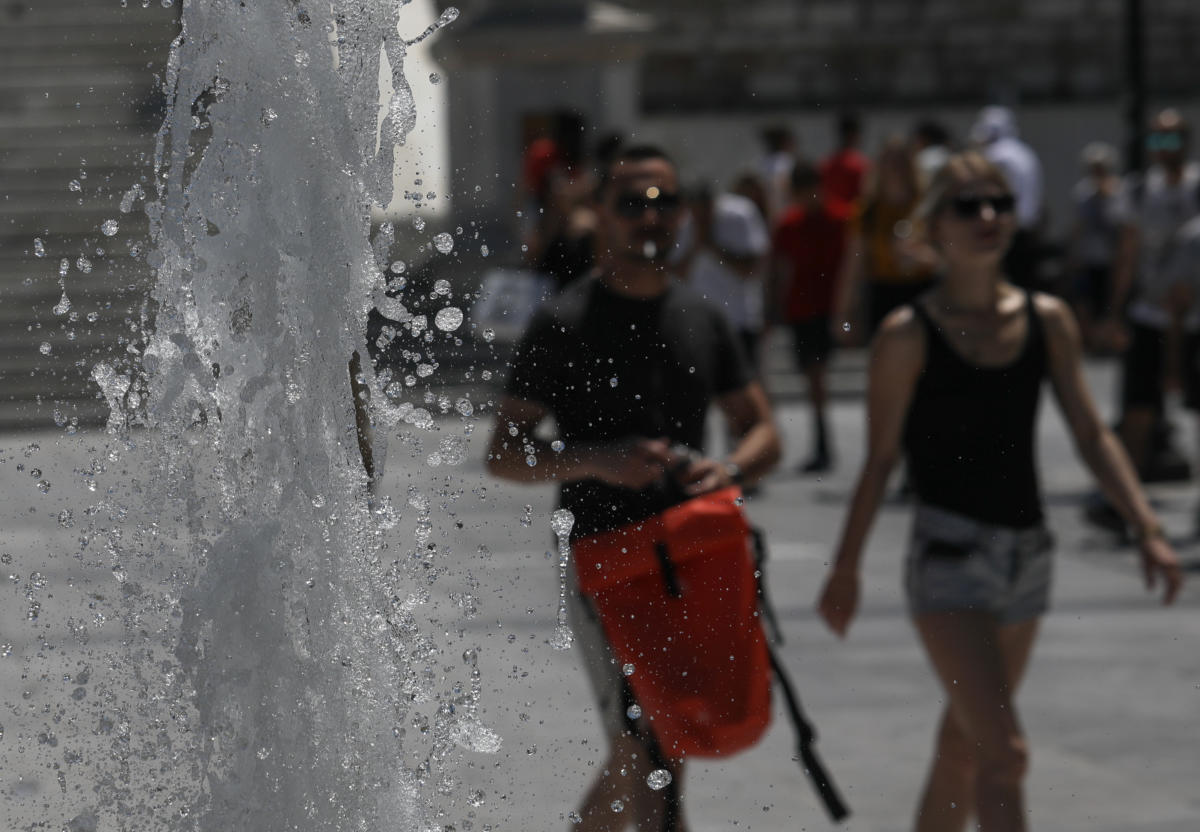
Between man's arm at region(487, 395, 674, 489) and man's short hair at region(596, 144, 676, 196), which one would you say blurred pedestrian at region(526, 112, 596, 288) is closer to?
man's short hair at region(596, 144, 676, 196)

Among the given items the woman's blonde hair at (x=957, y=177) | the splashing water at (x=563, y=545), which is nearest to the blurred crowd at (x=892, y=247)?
the woman's blonde hair at (x=957, y=177)

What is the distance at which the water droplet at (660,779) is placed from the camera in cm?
370

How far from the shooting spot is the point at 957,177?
4.47 meters

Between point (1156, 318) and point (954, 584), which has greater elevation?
point (954, 584)

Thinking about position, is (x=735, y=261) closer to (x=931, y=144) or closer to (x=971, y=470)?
(x=931, y=144)

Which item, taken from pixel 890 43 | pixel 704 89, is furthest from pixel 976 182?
pixel 890 43

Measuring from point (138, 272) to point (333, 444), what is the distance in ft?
2.38

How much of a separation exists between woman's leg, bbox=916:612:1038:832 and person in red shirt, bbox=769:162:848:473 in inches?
272

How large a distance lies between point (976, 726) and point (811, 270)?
24.2 feet

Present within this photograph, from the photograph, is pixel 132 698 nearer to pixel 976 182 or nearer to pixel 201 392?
pixel 201 392

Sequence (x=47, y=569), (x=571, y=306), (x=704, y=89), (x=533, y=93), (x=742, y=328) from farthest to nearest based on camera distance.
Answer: (x=704, y=89), (x=533, y=93), (x=742, y=328), (x=47, y=569), (x=571, y=306)

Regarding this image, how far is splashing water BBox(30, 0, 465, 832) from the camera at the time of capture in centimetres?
345

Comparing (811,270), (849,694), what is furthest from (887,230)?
(849,694)

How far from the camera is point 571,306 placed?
395 cm
